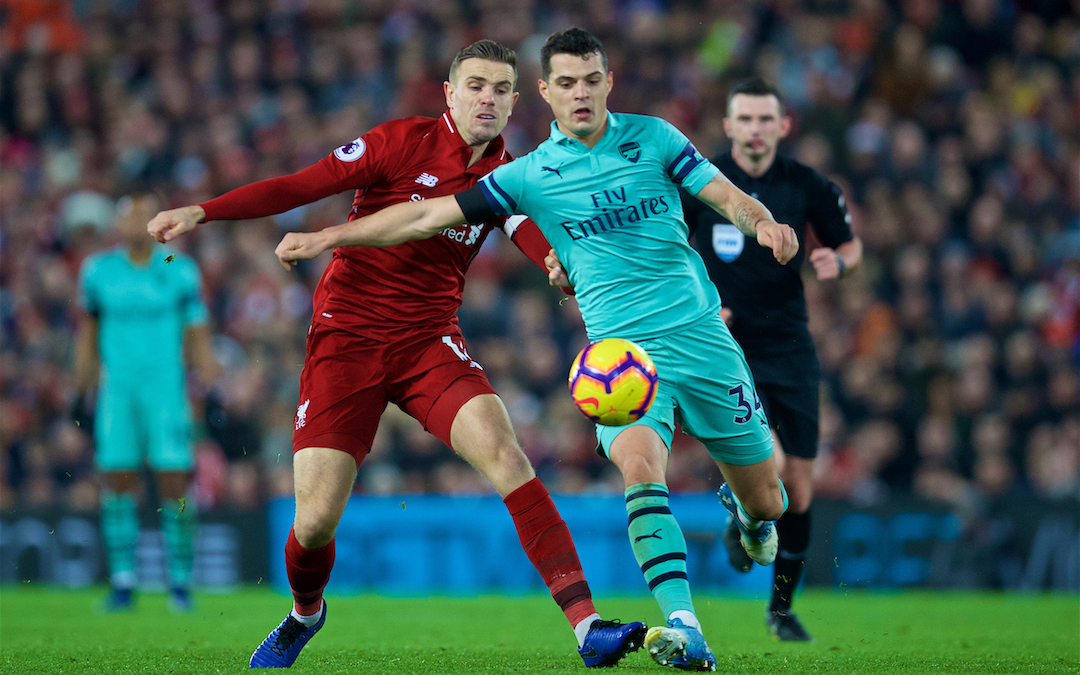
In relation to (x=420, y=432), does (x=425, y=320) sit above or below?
above

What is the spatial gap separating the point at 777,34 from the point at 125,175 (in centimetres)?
850

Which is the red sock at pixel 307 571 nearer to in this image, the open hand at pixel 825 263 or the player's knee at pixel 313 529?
the player's knee at pixel 313 529

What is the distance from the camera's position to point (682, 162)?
5.15 meters

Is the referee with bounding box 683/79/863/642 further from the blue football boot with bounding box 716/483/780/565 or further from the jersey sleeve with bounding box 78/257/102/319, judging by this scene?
the jersey sleeve with bounding box 78/257/102/319

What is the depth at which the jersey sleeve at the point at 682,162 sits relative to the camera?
16.8 ft

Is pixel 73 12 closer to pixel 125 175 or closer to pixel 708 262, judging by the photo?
pixel 125 175

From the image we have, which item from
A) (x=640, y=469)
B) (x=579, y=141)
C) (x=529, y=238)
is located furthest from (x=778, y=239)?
(x=529, y=238)

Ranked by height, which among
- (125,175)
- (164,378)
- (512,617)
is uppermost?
(125,175)

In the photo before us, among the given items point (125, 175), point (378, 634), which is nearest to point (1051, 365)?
point (378, 634)

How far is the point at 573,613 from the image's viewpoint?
16.6 ft

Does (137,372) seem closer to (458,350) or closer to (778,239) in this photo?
(458,350)

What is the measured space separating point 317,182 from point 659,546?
217cm

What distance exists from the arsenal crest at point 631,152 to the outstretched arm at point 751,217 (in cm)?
Answer: 31

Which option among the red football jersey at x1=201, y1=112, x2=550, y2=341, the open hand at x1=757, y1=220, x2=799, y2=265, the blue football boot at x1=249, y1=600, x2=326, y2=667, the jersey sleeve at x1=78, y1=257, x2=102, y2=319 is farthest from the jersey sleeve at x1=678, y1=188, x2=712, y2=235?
the jersey sleeve at x1=78, y1=257, x2=102, y2=319
